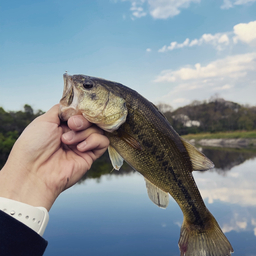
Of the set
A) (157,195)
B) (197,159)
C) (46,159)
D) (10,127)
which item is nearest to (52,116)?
(46,159)

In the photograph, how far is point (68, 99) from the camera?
211 cm

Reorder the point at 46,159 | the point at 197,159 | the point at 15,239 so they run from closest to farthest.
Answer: the point at 15,239
the point at 46,159
the point at 197,159

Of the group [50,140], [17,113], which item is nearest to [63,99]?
[50,140]

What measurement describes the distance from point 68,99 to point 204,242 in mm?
2425

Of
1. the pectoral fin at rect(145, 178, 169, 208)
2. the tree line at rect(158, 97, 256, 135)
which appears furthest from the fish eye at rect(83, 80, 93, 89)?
the tree line at rect(158, 97, 256, 135)

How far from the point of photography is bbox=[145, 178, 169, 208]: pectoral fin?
251 centimetres

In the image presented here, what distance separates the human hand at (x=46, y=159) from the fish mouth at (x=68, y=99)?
0.31 feet

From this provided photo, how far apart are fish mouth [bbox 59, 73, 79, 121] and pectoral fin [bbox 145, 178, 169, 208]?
129 centimetres

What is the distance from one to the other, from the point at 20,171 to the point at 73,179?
1.96 feet

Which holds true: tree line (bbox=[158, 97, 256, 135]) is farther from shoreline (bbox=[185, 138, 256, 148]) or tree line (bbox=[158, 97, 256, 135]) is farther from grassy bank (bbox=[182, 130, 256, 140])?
shoreline (bbox=[185, 138, 256, 148])

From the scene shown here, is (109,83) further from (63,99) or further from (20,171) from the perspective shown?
(20,171)

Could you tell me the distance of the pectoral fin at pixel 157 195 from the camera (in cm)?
251

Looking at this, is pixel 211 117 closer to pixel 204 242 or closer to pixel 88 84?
pixel 204 242

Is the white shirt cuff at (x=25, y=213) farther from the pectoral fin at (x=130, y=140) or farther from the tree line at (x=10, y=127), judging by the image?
the tree line at (x=10, y=127)
